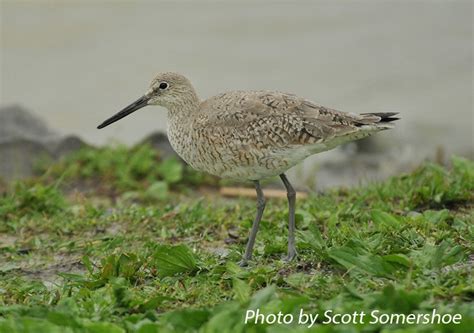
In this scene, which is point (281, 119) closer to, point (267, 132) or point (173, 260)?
point (267, 132)

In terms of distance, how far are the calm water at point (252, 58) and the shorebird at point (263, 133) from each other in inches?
262

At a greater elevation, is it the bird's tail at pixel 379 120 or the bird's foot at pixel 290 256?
the bird's tail at pixel 379 120

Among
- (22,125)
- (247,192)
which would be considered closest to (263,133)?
(247,192)

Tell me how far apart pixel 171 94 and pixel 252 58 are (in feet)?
30.0

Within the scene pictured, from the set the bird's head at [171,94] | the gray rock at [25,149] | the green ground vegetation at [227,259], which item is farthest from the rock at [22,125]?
the bird's head at [171,94]

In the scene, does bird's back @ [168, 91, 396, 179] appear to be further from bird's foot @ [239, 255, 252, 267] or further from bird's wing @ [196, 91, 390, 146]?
bird's foot @ [239, 255, 252, 267]

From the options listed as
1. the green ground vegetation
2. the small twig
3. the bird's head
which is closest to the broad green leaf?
the green ground vegetation

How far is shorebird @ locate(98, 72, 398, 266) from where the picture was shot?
6516mm

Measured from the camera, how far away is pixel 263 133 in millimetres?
6512

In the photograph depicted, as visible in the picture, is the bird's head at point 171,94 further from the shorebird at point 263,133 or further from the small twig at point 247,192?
the small twig at point 247,192

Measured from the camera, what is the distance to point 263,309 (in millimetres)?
4883

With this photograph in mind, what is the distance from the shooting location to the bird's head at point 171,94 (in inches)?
289

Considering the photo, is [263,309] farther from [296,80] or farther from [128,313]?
[296,80]

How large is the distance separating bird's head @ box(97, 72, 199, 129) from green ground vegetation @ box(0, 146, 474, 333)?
1131 mm
